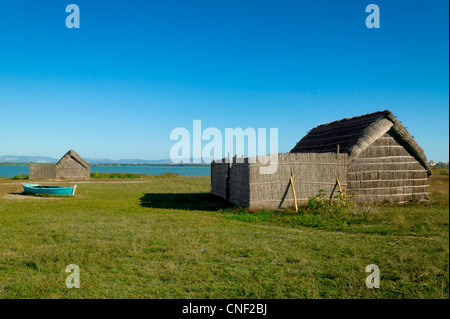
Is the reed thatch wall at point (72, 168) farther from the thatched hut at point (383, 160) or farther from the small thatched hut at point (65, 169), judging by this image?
the thatched hut at point (383, 160)

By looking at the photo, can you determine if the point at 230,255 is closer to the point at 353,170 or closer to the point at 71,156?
the point at 353,170

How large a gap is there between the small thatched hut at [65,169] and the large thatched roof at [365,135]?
31983mm

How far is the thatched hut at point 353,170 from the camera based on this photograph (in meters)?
14.5

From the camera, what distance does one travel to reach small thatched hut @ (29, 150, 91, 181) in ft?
133

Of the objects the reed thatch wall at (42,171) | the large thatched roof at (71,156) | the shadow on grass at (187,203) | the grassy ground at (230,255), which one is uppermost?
the large thatched roof at (71,156)

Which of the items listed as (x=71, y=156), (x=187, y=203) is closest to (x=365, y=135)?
(x=187, y=203)

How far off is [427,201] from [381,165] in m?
3.30

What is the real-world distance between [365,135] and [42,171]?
38.9 m

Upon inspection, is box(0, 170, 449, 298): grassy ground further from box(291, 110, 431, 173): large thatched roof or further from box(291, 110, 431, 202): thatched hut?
box(291, 110, 431, 173): large thatched roof

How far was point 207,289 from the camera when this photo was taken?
5.22m

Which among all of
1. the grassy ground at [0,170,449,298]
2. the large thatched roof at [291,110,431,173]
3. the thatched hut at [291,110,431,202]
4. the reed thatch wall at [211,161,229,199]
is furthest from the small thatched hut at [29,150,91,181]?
the thatched hut at [291,110,431,202]

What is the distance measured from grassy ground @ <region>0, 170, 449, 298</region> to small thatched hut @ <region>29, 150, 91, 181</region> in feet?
99.7

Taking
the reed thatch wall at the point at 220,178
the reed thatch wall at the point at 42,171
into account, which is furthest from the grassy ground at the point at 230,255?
the reed thatch wall at the point at 42,171

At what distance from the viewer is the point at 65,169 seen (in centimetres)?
4091
